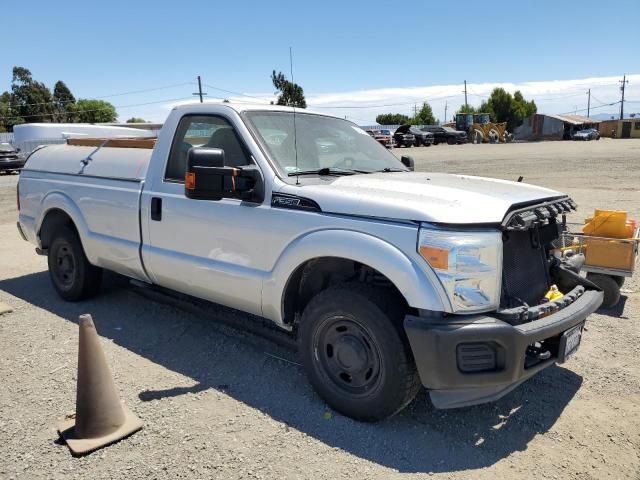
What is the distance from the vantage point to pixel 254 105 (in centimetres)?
427

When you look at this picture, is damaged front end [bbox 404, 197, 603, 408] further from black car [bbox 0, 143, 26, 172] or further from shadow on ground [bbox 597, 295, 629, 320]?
black car [bbox 0, 143, 26, 172]

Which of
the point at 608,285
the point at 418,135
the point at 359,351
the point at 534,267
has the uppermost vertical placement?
the point at 418,135

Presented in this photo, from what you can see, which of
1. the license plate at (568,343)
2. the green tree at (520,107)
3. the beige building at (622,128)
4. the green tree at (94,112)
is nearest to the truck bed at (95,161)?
the license plate at (568,343)

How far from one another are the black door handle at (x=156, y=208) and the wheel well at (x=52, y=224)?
158 cm

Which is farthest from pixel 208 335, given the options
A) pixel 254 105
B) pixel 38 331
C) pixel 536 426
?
pixel 536 426

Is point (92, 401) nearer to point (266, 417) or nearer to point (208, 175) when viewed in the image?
point (266, 417)

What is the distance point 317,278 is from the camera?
3.71 metres

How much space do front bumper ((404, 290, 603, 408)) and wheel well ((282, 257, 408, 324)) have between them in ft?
1.69

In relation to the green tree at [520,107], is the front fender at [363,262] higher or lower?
lower

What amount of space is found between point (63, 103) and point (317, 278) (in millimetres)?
91992

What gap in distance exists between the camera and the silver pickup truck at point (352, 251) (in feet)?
9.30

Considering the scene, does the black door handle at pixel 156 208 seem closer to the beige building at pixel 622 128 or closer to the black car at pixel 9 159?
the black car at pixel 9 159

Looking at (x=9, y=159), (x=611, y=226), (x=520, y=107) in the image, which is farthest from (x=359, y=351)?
(x=520, y=107)

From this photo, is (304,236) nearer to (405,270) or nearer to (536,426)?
(405,270)
